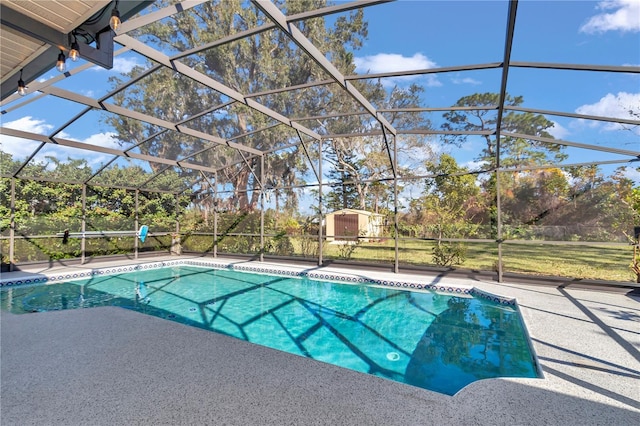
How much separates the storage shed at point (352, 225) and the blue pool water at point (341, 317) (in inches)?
66.4

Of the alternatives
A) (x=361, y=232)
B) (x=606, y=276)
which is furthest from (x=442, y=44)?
(x=606, y=276)

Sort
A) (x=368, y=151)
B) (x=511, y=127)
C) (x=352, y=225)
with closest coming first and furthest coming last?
(x=511, y=127), (x=352, y=225), (x=368, y=151)

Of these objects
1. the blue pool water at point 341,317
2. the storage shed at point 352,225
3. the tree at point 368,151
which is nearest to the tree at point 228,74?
the tree at point 368,151

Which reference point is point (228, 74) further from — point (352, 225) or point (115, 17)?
point (115, 17)

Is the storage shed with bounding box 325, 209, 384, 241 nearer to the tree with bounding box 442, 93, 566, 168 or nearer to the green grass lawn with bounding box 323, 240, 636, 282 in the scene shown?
the green grass lawn with bounding box 323, 240, 636, 282

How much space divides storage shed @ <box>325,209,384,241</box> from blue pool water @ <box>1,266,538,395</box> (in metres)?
1.69

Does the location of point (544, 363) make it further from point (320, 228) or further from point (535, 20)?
point (320, 228)

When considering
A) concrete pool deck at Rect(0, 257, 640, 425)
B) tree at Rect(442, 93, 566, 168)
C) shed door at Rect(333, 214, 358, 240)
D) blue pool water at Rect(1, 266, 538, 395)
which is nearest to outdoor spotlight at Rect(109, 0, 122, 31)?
concrete pool deck at Rect(0, 257, 640, 425)

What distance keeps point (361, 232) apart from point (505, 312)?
405 cm

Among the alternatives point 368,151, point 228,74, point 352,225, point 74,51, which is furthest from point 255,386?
point 368,151

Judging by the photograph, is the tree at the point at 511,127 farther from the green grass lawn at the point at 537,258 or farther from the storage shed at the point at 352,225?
the storage shed at the point at 352,225

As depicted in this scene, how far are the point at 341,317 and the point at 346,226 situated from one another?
3.68m

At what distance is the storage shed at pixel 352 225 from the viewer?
8.24m

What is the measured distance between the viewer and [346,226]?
8.65 meters
